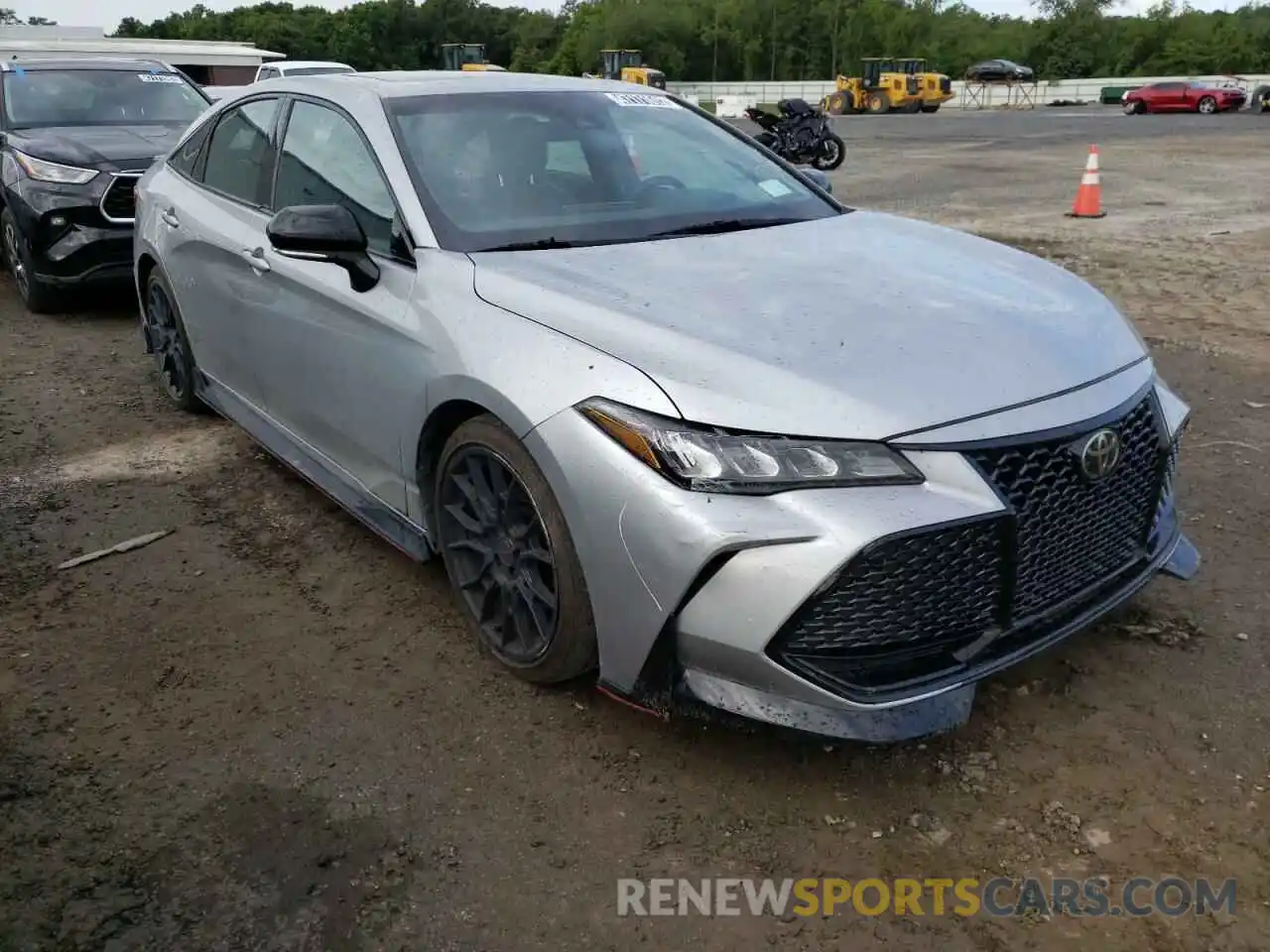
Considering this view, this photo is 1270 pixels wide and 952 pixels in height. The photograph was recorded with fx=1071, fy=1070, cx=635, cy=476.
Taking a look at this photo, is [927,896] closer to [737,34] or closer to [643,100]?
[643,100]

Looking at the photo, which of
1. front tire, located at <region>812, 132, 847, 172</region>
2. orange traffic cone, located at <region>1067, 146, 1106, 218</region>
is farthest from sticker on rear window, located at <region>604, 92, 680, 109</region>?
front tire, located at <region>812, 132, 847, 172</region>

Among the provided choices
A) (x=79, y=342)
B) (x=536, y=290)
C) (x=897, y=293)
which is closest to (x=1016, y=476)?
(x=897, y=293)

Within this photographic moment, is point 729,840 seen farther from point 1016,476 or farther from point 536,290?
point 536,290

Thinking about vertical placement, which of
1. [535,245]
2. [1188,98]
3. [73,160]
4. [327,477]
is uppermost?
[1188,98]

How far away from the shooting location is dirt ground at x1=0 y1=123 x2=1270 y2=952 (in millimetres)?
2191

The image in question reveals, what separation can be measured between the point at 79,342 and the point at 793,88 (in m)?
55.2

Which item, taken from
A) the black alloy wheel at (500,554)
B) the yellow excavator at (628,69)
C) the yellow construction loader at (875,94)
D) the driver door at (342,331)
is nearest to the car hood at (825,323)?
the driver door at (342,331)

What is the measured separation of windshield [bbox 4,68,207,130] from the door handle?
5.05 m

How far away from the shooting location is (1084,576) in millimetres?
2613

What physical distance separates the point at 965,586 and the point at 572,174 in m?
1.89

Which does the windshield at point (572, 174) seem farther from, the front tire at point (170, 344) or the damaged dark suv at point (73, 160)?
the damaged dark suv at point (73, 160)

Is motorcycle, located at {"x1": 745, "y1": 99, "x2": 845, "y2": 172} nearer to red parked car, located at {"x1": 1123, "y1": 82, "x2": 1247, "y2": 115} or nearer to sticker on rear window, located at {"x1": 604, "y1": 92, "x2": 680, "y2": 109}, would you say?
sticker on rear window, located at {"x1": 604, "y1": 92, "x2": 680, "y2": 109}

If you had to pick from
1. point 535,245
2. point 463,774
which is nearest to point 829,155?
point 535,245

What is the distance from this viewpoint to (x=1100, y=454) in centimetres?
246
